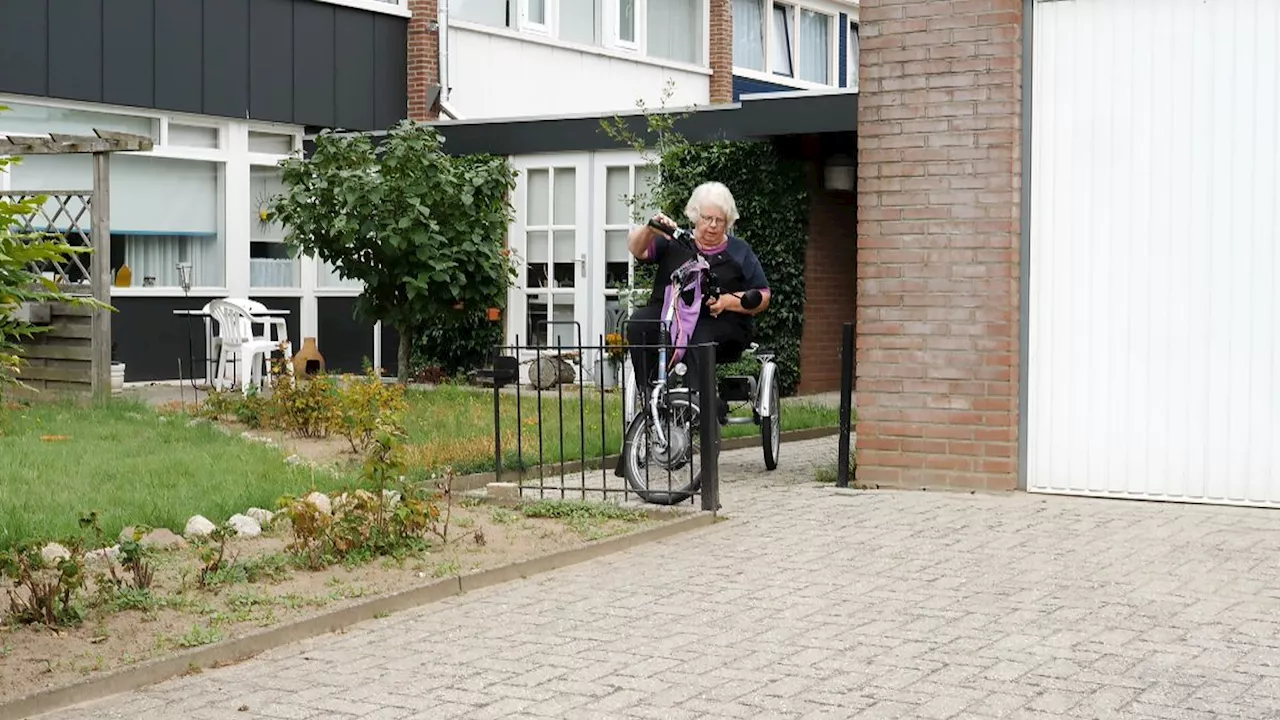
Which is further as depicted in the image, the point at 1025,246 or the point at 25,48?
the point at 25,48

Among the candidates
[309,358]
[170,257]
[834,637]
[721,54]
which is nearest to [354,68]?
[170,257]

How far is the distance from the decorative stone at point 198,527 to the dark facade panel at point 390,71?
45.8ft

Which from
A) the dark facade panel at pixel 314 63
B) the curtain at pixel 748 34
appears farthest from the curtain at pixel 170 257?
the curtain at pixel 748 34

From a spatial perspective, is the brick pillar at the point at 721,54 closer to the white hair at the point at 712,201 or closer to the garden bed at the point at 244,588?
the white hair at the point at 712,201

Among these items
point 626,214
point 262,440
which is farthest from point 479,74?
point 262,440

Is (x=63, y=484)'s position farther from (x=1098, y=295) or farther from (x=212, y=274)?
(x=212, y=274)

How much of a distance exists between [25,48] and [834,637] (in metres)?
13.9

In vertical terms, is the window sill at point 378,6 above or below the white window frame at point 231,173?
above

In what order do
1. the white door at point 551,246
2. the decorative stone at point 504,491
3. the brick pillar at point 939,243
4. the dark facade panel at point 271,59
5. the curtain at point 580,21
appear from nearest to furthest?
the decorative stone at point 504,491, the brick pillar at point 939,243, the white door at point 551,246, the dark facade panel at point 271,59, the curtain at point 580,21

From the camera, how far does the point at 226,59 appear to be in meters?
20.1

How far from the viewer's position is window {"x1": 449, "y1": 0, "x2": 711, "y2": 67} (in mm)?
23766

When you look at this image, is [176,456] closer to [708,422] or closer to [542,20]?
[708,422]

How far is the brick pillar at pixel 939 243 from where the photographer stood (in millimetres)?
10453

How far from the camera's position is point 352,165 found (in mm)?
17594
